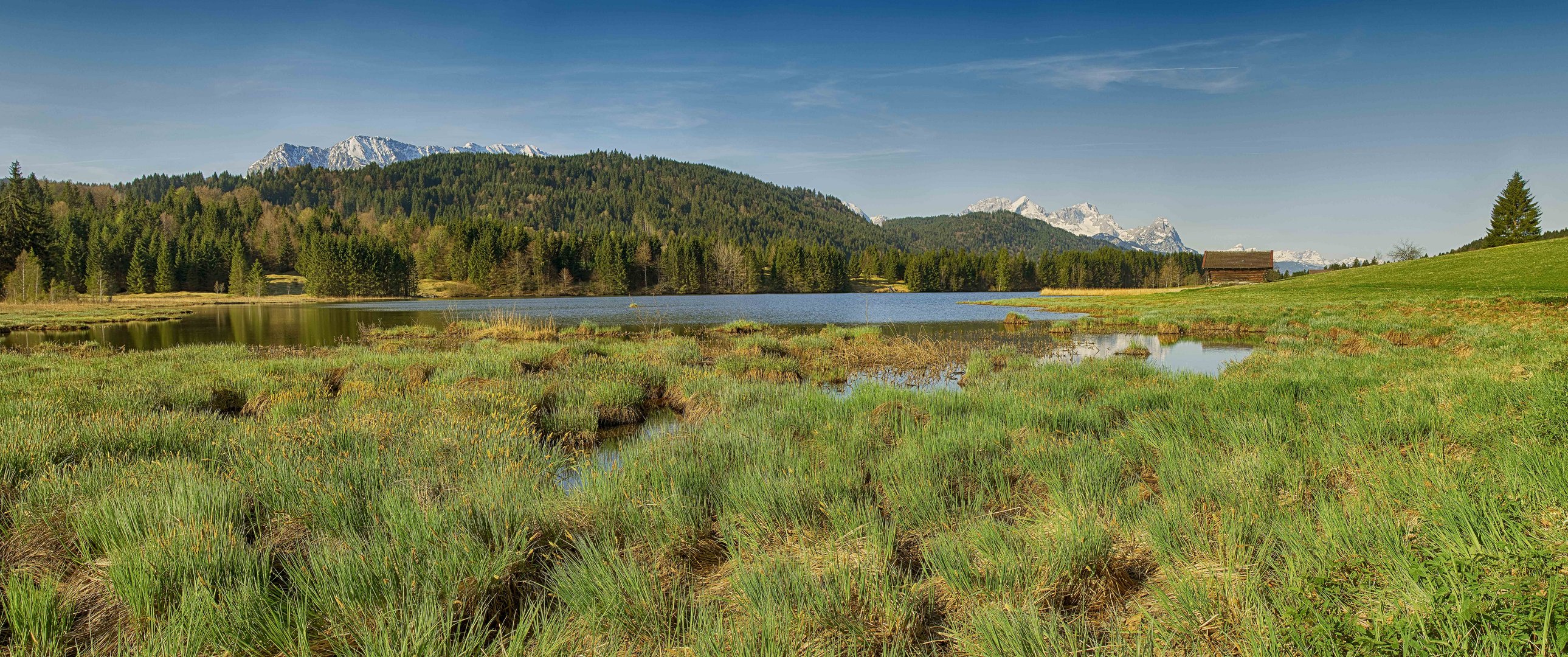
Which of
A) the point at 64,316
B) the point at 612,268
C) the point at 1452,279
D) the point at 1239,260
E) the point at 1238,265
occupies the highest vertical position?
→ the point at 612,268

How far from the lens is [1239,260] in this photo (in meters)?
88.7

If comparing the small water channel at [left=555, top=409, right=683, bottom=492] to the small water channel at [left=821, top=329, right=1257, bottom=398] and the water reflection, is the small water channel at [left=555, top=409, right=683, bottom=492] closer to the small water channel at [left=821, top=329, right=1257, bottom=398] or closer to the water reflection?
the small water channel at [left=821, top=329, right=1257, bottom=398]

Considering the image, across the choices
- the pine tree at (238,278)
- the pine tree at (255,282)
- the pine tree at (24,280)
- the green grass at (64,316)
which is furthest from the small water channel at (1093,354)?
the pine tree at (238,278)

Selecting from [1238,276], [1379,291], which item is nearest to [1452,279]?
[1379,291]

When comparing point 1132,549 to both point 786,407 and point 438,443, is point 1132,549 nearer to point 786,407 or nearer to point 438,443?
point 786,407

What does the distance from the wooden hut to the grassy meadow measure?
314 ft

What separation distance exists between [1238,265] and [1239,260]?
702mm

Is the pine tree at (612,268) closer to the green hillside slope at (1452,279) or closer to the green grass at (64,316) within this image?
the green grass at (64,316)

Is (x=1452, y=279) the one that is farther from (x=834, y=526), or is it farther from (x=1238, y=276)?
(x=1238, y=276)

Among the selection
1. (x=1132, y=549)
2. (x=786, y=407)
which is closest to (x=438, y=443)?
(x=786, y=407)

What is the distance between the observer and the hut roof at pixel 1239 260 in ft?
287

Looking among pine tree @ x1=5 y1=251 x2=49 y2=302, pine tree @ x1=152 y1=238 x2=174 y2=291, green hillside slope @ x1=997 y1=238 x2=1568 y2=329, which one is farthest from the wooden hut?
pine tree @ x1=152 y1=238 x2=174 y2=291

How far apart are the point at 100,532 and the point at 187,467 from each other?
1.10 m

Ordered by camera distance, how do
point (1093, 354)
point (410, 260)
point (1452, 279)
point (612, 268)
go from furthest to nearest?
1. point (612, 268)
2. point (410, 260)
3. point (1452, 279)
4. point (1093, 354)
